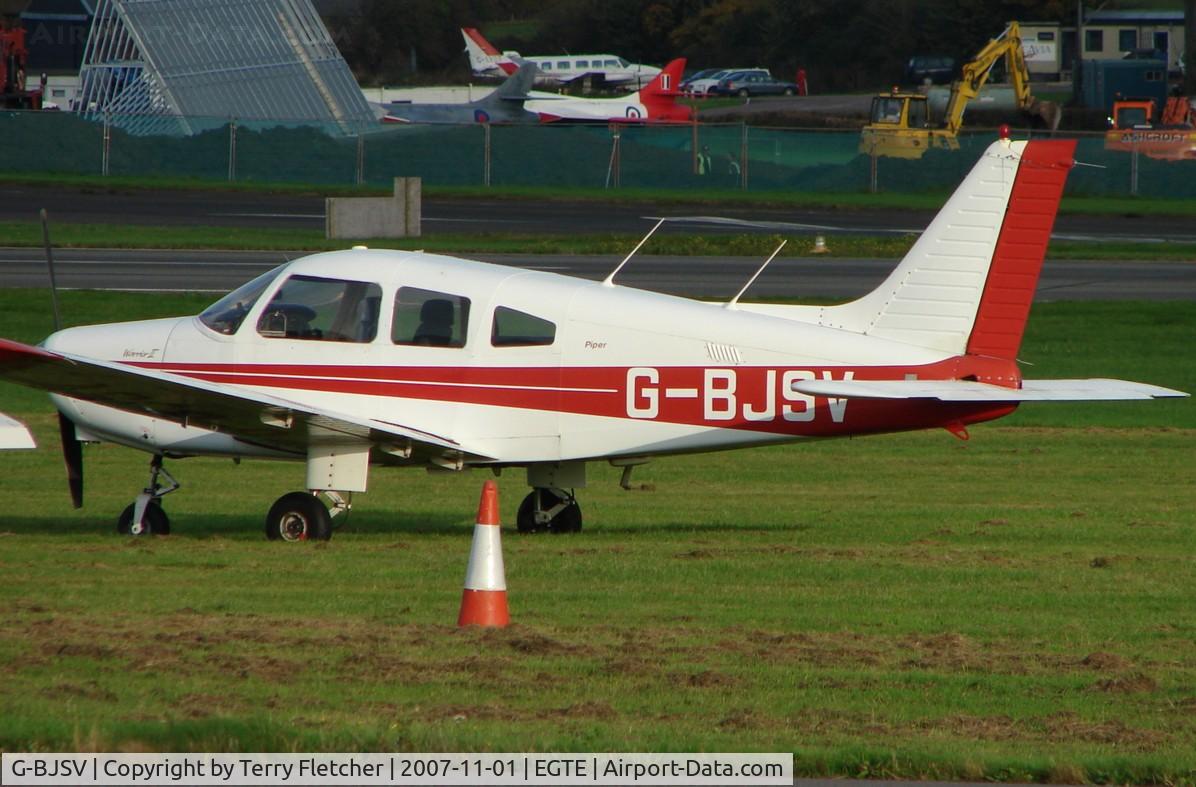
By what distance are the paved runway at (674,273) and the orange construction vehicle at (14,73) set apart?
3858 centimetres

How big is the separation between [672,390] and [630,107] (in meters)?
63.9

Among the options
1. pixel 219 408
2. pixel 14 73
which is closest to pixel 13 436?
pixel 219 408

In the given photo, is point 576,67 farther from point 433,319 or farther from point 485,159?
point 433,319

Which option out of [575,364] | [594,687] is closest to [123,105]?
[575,364]

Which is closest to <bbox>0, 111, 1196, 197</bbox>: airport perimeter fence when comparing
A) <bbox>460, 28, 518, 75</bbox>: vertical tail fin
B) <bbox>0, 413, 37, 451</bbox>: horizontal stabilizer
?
<bbox>0, 413, 37, 451</bbox>: horizontal stabilizer

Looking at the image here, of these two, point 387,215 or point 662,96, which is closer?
point 387,215

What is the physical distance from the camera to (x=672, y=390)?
11.3 metres

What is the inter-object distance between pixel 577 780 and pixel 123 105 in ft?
190

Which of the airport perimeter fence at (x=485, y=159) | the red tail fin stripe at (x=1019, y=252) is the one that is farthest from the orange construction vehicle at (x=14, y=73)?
the red tail fin stripe at (x=1019, y=252)

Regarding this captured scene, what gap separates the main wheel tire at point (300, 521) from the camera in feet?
37.1

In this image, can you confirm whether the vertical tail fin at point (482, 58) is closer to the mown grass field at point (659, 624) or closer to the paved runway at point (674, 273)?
the paved runway at point (674, 273)

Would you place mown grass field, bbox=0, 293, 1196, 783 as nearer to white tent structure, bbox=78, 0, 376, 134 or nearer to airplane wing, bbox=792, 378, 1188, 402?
airplane wing, bbox=792, 378, 1188, 402

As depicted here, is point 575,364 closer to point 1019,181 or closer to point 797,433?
point 797,433

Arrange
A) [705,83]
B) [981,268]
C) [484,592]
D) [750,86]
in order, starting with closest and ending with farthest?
[484,592]
[981,268]
[750,86]
[705,83]
